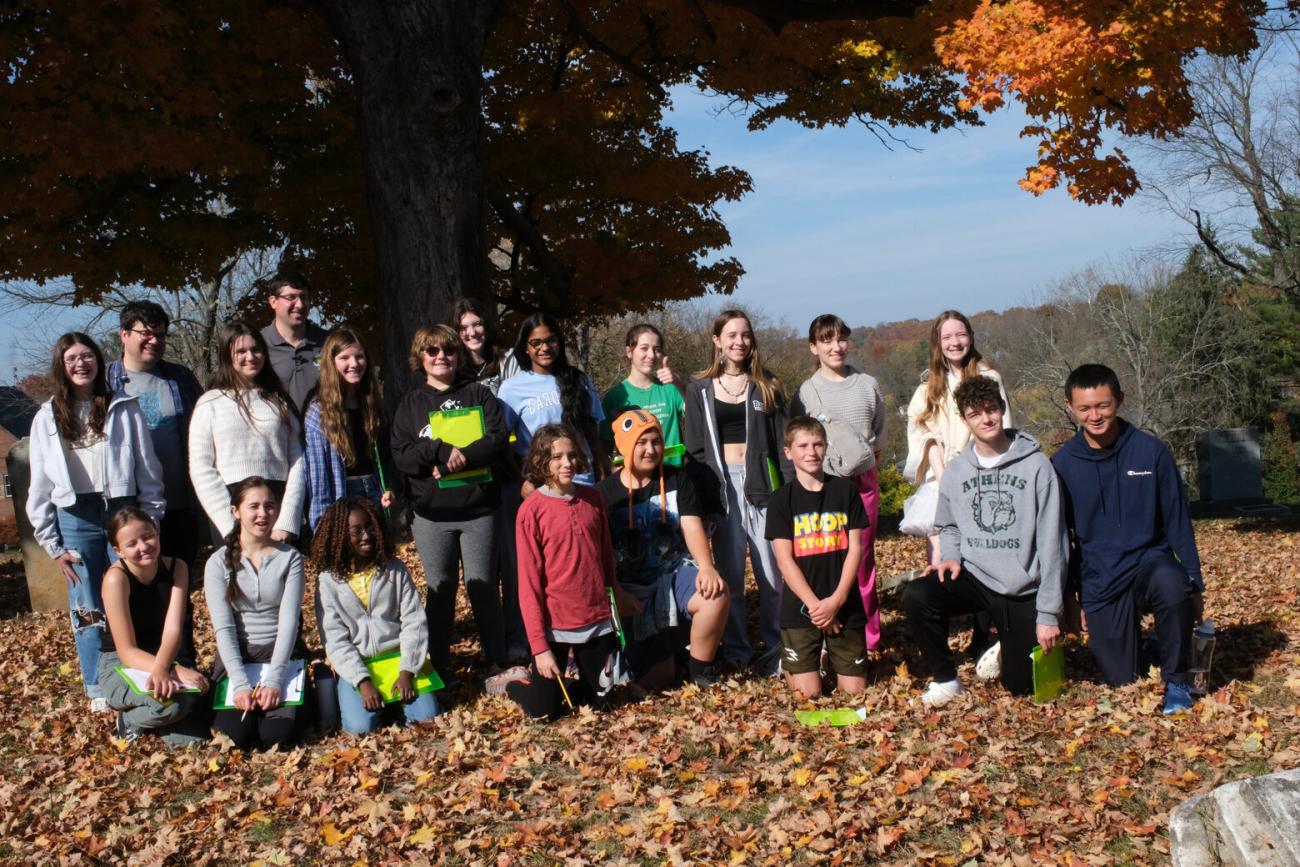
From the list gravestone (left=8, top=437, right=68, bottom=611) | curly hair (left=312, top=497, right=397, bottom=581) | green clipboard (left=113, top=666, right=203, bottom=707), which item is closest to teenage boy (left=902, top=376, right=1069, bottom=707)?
curly hair (left=312, top=497, right=397, bottom=581)

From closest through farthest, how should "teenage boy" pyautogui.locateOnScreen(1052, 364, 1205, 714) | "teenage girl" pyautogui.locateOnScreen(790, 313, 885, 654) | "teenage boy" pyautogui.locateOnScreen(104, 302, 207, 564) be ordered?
"teenage boy" pyautogui.locateOnScreen(1052, 364, 1205, 714) → "teenage boy" pyautogui.locateOnScreen(104, 302, 207, 564) → "teenage girl" pyautogui.locateOnScreen(790, 313, 885, 654)

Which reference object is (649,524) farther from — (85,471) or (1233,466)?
(1233,466)

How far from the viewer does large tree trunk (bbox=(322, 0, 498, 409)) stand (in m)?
8.05

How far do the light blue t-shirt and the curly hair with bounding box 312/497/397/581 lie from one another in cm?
92

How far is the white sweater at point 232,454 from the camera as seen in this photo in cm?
543

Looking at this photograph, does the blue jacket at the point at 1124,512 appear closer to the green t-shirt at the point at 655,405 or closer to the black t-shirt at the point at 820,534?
the black t-shirt at the point at 820,534

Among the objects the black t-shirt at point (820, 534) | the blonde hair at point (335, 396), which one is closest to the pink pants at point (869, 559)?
the black t-shirt at point (820, 534)

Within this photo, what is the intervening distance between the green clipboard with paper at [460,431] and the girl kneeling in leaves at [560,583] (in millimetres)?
363

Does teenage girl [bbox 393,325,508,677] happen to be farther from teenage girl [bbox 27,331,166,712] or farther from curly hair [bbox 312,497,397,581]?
teenage girl [bbox 27,331,166,712]

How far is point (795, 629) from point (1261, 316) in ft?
116

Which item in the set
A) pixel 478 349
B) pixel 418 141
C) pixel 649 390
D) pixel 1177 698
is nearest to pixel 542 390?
pixel 478 349

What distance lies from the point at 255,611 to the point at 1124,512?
4313 millimetres

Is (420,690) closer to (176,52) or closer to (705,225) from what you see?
(176,52)

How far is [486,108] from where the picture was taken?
548 inches
